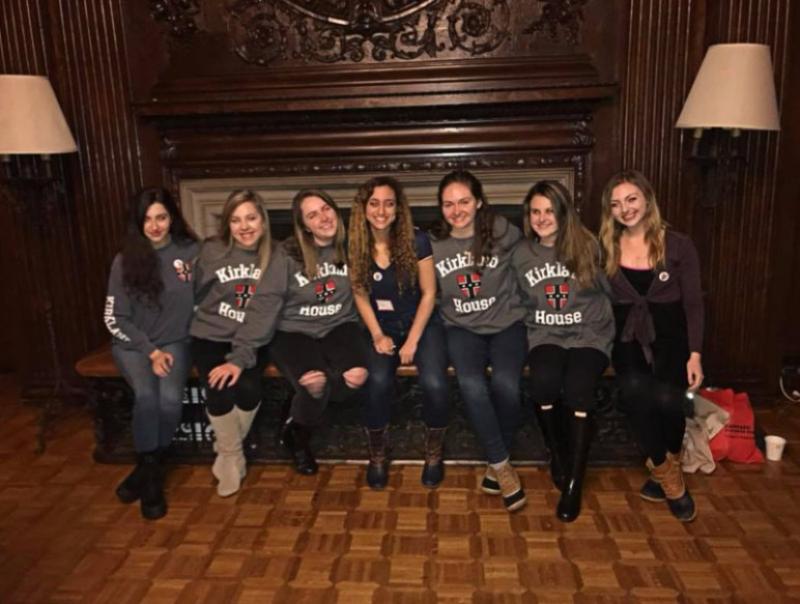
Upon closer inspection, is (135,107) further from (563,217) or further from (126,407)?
(563,217)

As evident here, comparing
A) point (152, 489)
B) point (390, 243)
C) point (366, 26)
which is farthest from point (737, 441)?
point (366, 26)

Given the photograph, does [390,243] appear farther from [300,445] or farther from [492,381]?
[300,445]

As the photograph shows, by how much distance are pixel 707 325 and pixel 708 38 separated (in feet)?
4.10

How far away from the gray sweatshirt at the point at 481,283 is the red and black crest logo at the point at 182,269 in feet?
3.17

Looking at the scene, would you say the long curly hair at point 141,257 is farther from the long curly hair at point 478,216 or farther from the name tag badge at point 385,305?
the long curly hair at point 478,216

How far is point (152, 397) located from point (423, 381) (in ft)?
3.34

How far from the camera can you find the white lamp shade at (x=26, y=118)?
2967 mm

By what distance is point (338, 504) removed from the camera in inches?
103

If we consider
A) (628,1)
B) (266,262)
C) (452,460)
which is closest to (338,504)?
(452,460)

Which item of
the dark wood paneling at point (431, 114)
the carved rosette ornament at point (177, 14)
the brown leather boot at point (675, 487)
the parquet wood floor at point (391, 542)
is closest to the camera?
the parquet wood floor at point (391, 542)

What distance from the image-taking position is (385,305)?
9.27 feet

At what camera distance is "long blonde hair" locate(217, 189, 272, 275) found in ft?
9.18

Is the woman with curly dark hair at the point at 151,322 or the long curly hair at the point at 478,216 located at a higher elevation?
the long curly hair at the point at 478,216

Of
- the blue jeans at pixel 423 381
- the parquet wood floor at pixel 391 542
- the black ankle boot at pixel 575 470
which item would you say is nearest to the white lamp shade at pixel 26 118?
the parquet wood floor at pixel 391 542
